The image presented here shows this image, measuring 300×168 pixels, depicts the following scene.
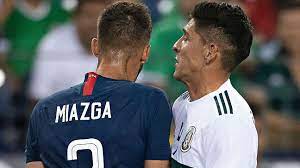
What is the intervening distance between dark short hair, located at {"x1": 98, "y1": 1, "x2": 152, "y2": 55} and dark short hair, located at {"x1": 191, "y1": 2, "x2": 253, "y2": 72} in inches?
12.6

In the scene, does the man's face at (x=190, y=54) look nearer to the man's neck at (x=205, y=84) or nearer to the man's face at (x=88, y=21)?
the man's neck at (x=205, y=84)

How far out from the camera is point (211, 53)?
418cm

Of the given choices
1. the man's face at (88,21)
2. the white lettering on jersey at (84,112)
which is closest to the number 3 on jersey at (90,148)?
the white lettering on jersey at (84,112)

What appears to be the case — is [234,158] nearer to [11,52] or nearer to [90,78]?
[90,78]

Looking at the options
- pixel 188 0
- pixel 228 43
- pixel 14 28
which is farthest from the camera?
pixel 14 28

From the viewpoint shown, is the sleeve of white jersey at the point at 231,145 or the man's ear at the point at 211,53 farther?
the man's ear at the point at 211,53

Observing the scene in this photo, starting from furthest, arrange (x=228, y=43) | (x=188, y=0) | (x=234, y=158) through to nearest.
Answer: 1. (x=188, y=0)
2. (x=228, y=43)
3. (x=234, y=158)

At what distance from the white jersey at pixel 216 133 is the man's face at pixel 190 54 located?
158 millimetres

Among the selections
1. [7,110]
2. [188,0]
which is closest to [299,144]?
[188,0]

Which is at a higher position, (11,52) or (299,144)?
(11,52)

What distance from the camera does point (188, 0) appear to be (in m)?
7.78

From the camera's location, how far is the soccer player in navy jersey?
12.8 feet

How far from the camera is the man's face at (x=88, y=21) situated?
786 cm

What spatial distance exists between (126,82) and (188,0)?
12.7 feet
